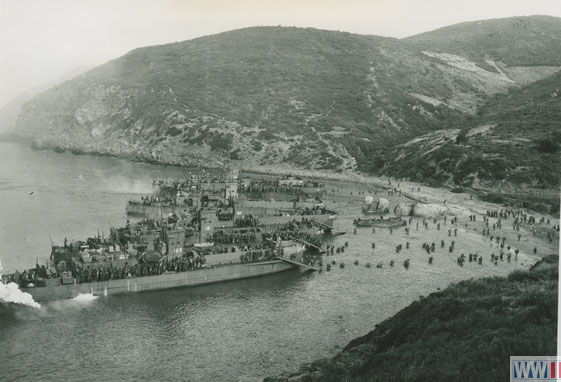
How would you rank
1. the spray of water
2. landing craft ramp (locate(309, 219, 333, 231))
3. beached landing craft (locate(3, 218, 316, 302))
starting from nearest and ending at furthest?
the spray of water < beached landing craft (locate(3, 218, 316, 302)) < landing craft ramp (locate(309, 219, 333, 231))

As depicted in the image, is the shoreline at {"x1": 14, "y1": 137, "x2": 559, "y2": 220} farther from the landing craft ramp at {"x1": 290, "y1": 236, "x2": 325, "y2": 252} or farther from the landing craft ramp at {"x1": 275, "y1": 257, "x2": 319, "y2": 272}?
the landing craft ramp at {"x1": 275, "y1": 257, "x2": 319, "y2": 272}

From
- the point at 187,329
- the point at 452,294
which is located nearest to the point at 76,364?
the point at 187,329

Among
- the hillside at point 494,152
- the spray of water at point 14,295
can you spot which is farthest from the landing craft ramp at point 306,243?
the hillside at point 494,152

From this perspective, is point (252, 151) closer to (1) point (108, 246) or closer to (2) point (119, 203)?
(2) point (119, 203)

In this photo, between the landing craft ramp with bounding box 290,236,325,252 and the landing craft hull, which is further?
the landing craft ramp with bounding box 290,236,325,252

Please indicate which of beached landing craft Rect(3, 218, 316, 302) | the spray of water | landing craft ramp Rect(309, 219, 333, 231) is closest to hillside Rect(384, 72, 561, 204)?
landing craft ramp Rect(309, 219, 333, 231)

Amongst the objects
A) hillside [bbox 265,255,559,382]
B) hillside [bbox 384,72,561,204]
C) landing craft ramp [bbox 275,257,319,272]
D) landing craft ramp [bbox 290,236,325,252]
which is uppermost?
hillside [bbox 384,72,561,204]

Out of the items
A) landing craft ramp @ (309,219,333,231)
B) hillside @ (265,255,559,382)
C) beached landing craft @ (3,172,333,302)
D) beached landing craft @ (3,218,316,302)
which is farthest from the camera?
landing craft ramp @ (309,219,333,231)
